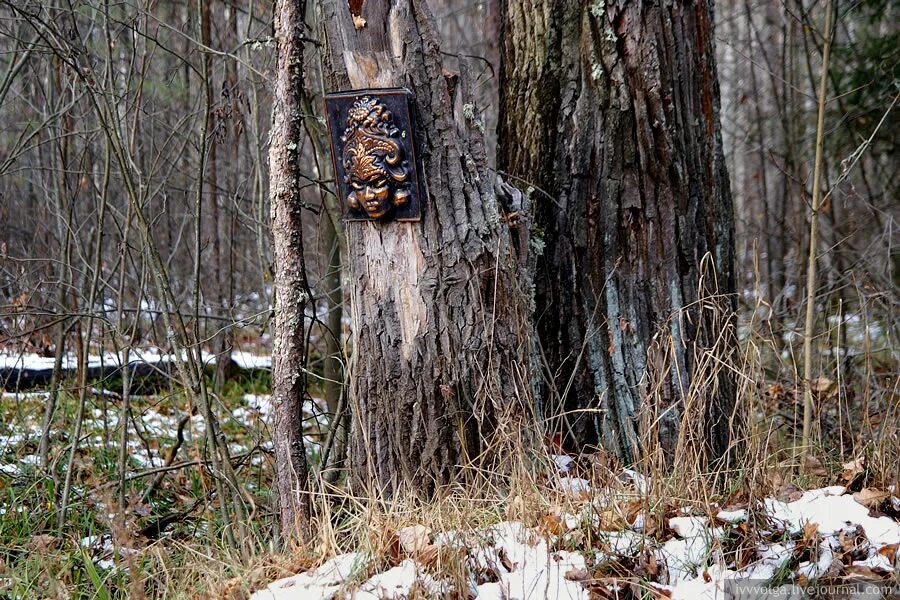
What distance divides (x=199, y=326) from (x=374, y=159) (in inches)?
104

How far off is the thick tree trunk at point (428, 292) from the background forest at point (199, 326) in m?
0.19

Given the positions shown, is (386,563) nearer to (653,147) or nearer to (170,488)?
(653,147)

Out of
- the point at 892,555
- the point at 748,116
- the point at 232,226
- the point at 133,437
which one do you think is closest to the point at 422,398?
the point at 892,555

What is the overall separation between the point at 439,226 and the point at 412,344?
0.48m

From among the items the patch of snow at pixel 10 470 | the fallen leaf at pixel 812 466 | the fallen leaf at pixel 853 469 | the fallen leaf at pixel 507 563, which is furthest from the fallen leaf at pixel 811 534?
the patch of snow at pixel 10 470

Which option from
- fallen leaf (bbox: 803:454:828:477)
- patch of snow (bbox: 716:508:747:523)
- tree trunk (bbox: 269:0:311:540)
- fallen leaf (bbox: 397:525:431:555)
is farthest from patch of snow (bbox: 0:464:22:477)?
fallen leaf (bbox: 803:454:828:477)

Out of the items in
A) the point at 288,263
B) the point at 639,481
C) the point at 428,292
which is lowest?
the point at 639,481

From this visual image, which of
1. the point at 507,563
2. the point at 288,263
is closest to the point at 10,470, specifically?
the point at 288,263

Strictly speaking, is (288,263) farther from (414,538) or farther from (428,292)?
(414,538)

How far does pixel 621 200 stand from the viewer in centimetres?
358

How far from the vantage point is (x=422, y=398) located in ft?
10.6

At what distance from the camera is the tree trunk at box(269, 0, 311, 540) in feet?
11.0

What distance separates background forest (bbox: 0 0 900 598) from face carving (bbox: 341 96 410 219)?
323 mm

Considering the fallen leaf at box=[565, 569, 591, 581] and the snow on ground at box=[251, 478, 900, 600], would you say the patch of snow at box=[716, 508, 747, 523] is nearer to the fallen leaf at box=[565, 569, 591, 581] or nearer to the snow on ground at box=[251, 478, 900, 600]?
the snow on ground at box=[251, 478, 900, 600]
